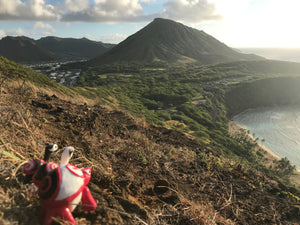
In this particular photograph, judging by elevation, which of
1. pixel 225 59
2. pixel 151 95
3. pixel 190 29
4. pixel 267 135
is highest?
pixel 190 29

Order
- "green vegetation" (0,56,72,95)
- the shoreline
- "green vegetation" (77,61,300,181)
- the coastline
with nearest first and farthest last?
"green vegetation" (0,56,72,95) < the coastline < "green vegetation" (77,61,300,181) < the shoreline

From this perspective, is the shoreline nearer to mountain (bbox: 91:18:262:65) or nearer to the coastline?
the coastline

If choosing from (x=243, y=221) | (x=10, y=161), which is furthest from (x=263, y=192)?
(x=10, y=161)

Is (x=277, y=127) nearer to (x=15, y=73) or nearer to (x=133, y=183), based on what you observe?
(x=133, y=183)

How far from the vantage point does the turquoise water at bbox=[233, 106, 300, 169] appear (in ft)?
148

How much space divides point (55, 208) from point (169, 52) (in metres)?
149

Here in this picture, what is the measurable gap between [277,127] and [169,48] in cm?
10881

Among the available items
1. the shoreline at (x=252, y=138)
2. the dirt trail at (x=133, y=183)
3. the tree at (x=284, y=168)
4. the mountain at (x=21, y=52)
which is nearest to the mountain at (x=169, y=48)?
the shoreline at (x=252, y=138)

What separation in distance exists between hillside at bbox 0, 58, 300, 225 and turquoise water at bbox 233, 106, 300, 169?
146ft

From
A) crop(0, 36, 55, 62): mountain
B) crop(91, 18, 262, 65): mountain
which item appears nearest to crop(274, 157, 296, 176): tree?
crop(91, 18, 262, 65): mountain

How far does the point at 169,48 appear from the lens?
14900cm

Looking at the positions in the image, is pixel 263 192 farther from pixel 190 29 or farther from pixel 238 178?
pixel 190 29

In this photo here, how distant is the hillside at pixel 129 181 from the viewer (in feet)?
8.16

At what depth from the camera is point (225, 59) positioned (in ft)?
463
